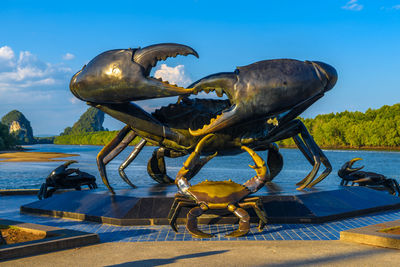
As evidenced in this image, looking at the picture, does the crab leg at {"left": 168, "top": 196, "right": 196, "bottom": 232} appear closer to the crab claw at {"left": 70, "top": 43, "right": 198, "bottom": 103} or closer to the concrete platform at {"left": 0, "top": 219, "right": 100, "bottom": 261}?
the concrete platform at {"left": 0, "top": 219, "right": 100, "bottom": 261}

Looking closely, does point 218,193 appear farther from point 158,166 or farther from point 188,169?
point 158,166

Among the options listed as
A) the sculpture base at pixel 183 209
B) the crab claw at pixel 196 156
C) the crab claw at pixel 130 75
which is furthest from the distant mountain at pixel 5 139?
the crab claw at pixel 196 156

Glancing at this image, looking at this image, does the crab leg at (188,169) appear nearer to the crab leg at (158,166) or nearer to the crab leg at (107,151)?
the crab leg at (107,151)

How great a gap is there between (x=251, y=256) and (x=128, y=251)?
6.35 ft

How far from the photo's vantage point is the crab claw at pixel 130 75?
8.36 m

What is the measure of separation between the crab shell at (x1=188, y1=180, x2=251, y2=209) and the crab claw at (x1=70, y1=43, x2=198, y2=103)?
1.94 meters

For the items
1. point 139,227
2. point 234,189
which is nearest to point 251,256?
point 234,189

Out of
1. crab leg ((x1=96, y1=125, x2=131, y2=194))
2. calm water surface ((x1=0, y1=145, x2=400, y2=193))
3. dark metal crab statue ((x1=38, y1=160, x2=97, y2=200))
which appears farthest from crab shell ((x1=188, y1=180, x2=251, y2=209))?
dark metal crab statue ((x1=38, y1=160, x2=97, y2=200))

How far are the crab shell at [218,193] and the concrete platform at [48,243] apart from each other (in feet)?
6.39

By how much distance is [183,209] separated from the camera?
29.9ft

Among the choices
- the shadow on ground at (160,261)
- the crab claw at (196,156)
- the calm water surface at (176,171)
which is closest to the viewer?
the shadow on ground at (160,261)

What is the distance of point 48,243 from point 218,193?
9.79 ft

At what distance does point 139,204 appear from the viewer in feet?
30.4

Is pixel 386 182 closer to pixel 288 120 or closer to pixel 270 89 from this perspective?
pixel 288 120
